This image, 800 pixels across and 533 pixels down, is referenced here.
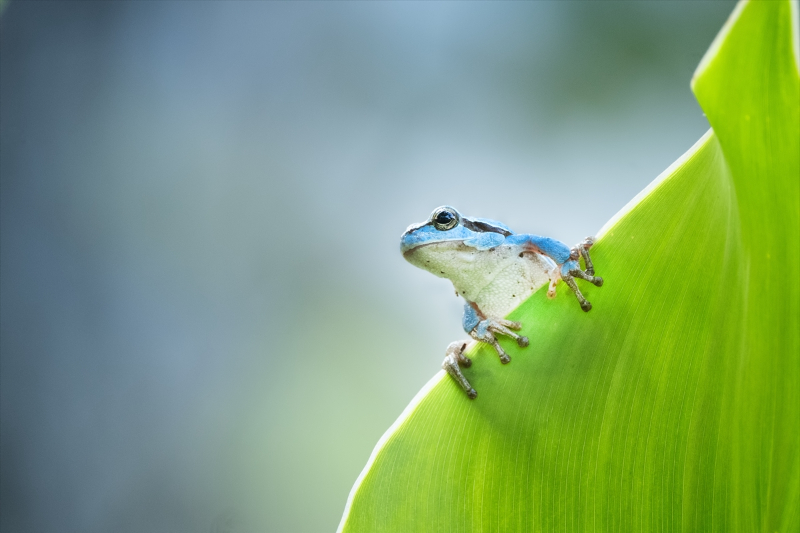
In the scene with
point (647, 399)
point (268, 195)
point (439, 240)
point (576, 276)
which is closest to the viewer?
point (647, 399)

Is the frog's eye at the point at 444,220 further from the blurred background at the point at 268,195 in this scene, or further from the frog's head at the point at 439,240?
the blurred background at the point at 268,195

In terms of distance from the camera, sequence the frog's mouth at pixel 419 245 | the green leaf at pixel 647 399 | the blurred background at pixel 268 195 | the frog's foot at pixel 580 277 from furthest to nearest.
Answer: the blurred background at pixel 268 195 < the frog's mouth at pixel 419 245 < the frog's foot at pixel 580 277 < the green leaf at pixel 647 399

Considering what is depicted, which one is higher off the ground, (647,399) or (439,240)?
(439,240)

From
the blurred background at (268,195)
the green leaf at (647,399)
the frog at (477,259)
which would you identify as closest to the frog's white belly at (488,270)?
the frog at (477,259)

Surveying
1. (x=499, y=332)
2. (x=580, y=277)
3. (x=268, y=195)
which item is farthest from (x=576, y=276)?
(x=268, y=195)

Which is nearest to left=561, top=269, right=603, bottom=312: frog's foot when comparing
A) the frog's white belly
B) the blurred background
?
the frog's white belly

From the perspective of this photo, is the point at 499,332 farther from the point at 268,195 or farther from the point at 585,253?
the point at 268,195

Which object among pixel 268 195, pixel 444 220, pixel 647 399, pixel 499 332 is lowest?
pixel 647 399
